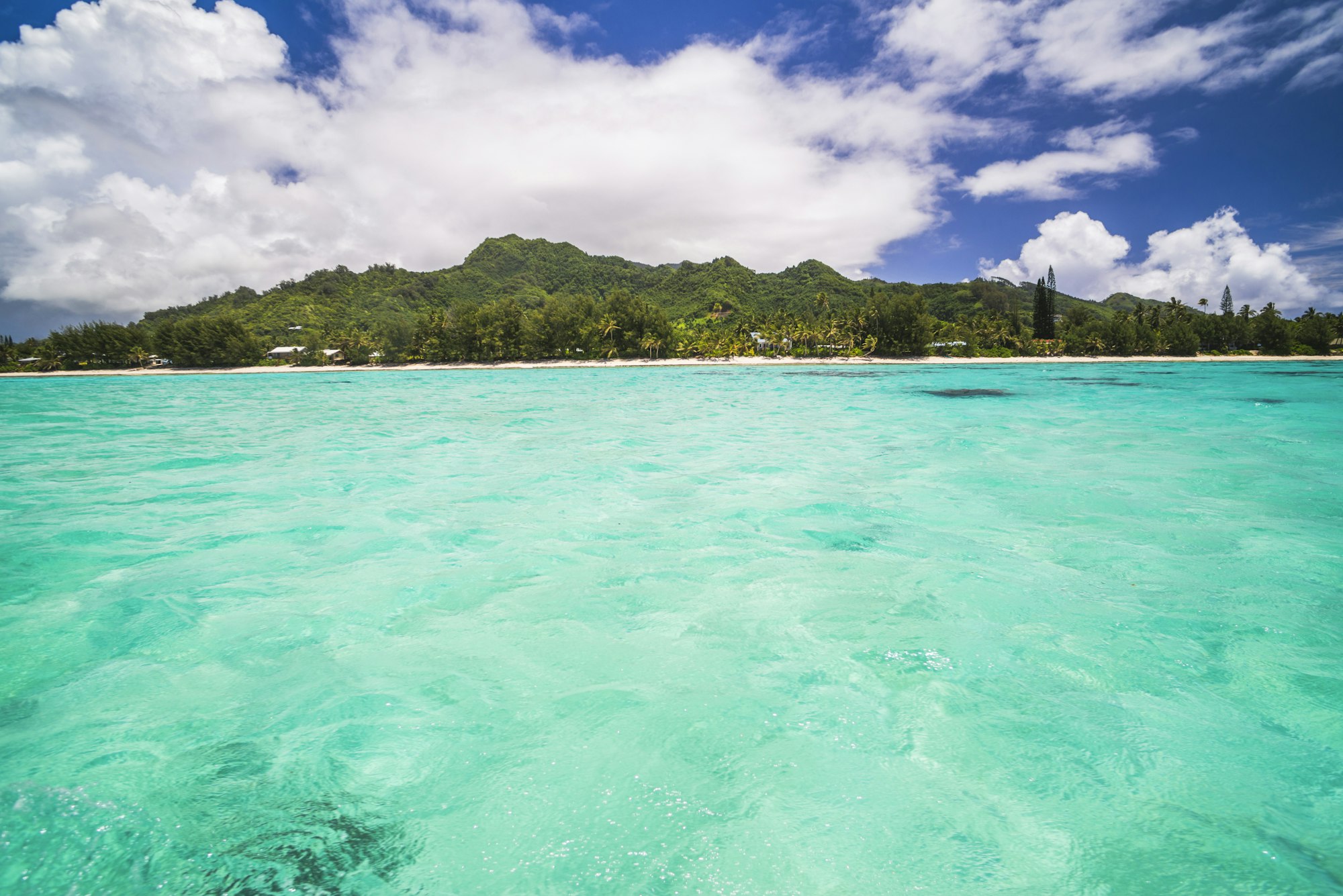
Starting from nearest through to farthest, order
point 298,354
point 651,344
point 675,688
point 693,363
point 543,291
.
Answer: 1. point 675,688
2. point 693,363
3. point 651,344
4. point 298,354
5. point 543,291

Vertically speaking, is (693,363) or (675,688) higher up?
(693,363)

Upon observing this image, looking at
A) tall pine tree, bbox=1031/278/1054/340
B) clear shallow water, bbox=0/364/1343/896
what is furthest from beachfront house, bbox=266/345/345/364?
tall pine tree, bbox=1031/278/1054/340

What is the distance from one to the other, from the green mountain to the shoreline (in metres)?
26.1

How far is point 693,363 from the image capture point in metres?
85.6

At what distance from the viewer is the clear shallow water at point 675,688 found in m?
2.55

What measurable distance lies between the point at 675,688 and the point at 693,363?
83.0 meters

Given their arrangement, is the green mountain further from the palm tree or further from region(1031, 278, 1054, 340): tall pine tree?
the palm tree

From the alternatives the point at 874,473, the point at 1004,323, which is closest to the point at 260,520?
the point at 874,473

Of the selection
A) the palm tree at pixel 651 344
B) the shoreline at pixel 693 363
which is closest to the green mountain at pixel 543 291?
the shoreline at pixel 693 363

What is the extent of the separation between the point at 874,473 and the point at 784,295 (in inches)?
5614

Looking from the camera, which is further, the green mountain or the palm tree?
the green mountain

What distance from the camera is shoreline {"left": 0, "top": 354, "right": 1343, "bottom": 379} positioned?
266 ft

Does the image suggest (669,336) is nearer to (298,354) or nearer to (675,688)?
(298,354)

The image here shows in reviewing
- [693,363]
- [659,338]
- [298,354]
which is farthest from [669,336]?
[298,354]
